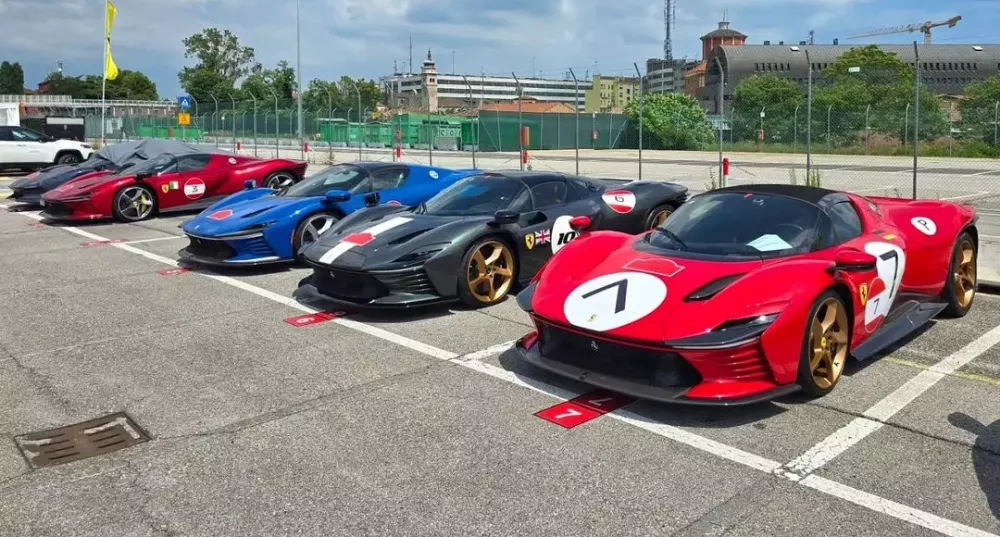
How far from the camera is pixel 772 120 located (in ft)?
118

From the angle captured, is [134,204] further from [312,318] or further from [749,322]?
[749,322]

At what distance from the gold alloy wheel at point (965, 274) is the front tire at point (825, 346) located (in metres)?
2.17

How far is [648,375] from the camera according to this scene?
4496mm

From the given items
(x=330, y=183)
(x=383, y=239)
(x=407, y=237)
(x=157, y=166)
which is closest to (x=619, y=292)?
(x=407, y=237)

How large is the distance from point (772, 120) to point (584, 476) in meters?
34.7

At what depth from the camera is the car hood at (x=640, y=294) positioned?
4434 mm

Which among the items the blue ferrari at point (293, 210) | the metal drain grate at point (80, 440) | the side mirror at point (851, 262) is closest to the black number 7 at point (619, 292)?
the side mirror at point (851, 262)

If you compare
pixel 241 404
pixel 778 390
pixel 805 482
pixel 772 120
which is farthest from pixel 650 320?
pixel 772 120

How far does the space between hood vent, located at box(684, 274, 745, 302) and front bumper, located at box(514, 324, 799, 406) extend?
38cm

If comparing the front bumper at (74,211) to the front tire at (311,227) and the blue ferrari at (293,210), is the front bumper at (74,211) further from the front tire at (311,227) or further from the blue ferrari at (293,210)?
the front tire at (311,227)

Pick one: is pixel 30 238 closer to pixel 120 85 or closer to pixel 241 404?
pixel 241 404

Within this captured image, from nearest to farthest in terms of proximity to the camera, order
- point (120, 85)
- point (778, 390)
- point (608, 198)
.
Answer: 1. point (778, 390)
2. point (608, 198)
3. point (120, 85)

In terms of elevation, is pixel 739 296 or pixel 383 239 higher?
pixel 383 239

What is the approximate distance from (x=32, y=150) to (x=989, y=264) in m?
24.2
